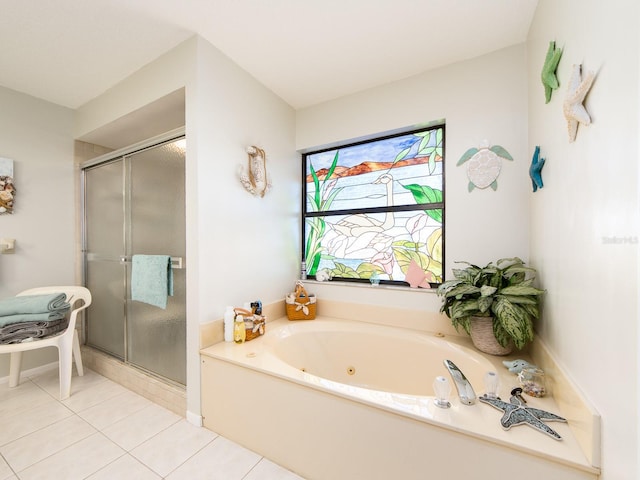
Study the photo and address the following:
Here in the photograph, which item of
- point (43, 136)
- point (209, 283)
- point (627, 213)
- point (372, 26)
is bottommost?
point (209, 283)

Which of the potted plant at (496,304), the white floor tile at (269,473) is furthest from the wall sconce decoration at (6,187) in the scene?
the potted plant at (496,304)

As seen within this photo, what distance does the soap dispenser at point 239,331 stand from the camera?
1.75 m

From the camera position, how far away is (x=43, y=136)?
7.62ft

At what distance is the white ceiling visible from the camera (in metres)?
1.43

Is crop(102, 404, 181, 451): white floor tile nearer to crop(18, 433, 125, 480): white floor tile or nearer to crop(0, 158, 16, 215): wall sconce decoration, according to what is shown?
crop(18, 433, 125, 480): white floor tile

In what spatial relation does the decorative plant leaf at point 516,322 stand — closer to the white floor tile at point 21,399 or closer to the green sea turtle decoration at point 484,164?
the green sea turtle decoration at point 484,164

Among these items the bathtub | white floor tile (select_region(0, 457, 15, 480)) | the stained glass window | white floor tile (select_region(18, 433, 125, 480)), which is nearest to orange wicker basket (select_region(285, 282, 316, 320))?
the bathtub

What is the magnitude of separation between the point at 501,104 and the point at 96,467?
306 centimetres

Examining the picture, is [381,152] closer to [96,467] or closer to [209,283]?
[209,283]

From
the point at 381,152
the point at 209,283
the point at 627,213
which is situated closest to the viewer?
the point at 627,213

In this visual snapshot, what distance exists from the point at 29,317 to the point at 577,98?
3.10 m

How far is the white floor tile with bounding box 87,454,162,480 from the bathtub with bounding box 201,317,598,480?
1.16 feet

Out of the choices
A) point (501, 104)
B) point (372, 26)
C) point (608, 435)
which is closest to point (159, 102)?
point (372, 26)

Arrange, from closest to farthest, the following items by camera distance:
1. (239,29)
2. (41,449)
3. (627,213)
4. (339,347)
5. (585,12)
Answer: (627,213)
(585,12)
(41,449)
(239,29)
(339,347)
